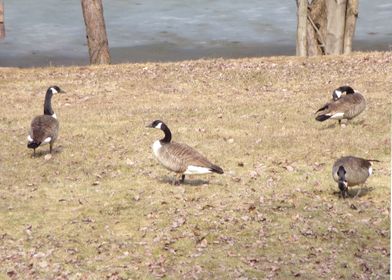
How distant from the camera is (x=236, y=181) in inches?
783

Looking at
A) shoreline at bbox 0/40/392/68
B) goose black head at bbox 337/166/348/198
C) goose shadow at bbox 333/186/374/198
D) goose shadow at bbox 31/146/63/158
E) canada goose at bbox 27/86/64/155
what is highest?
shoreline at bbox 0/40/392/68

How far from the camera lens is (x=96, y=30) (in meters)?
35.2

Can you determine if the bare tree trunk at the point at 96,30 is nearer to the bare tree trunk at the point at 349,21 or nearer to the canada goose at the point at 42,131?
the bare tree trunk at the point at 349,21

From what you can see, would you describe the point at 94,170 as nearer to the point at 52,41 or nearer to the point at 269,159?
the point at 269,159

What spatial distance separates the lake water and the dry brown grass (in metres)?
10.9

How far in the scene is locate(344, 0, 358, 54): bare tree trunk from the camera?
36.1 metres

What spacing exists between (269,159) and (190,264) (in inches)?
260

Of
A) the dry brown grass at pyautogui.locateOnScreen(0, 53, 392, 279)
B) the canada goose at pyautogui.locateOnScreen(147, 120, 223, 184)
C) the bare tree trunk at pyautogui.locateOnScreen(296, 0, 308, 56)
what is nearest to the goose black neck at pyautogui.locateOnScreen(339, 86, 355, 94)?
the dry brown grass at pyautogui.locateOnScreen(0, 53, 392, 279)

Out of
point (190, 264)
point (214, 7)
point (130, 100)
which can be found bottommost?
point (190, 264)

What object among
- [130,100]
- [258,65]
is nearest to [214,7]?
[258,65]

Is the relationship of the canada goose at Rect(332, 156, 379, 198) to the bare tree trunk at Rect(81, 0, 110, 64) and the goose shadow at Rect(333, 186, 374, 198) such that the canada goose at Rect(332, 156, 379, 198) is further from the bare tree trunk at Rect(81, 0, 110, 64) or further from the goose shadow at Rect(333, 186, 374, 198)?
the bare tree trunk at Rect(81, 0, 110, 64)

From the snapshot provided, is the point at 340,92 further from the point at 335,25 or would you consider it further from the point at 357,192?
the point at 335,25

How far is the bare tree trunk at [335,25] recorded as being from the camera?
36.0 meters

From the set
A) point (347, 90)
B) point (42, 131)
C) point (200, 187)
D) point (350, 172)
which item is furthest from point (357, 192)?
point (42, 131)
